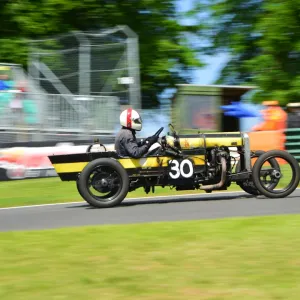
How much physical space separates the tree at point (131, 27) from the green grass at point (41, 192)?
26.7 ft

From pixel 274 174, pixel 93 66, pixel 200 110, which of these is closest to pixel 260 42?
pixel 200 110

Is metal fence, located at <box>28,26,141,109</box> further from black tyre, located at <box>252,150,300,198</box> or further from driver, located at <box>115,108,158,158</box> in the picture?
black tyre, located at <box>252,150,300,198</box>

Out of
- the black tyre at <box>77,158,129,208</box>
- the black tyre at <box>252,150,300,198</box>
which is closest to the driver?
the black tyre at <box>77,158,129,208</box>

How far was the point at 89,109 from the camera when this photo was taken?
1841cm

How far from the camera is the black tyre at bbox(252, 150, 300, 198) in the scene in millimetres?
10906

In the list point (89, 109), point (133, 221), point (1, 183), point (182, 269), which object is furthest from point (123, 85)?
point (182, 269)

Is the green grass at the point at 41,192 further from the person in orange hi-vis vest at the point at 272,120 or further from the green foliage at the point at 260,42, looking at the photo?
the green foliage at the point at 260,42

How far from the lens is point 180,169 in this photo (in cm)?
1102

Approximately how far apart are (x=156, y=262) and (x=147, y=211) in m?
3.81

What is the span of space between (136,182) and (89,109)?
7.58 meters

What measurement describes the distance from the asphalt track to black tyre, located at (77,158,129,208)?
0.56 feet

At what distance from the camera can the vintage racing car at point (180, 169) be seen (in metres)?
10.8

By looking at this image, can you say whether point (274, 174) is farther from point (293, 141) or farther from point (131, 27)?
point (131, 27)

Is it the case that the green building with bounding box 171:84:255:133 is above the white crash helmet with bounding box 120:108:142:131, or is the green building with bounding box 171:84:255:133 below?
above
